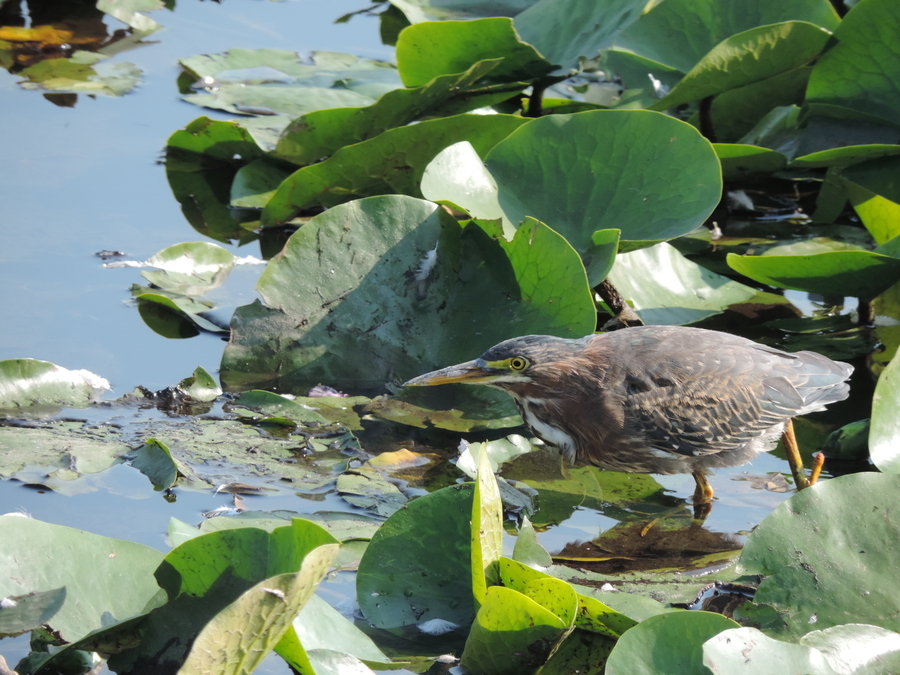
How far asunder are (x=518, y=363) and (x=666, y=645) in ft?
5.75

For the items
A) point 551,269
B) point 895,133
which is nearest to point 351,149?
point 551,269

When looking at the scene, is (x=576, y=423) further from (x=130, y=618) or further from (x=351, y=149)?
Result: (x=130, y=618)

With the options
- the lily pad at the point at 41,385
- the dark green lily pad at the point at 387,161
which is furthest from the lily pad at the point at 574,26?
the lily pad at the point at 41,385

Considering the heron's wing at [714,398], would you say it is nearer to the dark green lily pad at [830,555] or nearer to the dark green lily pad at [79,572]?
the dark green lily pad at [830,555]

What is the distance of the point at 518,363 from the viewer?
164 inches

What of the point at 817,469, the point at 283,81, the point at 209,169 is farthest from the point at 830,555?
the point at 283,81

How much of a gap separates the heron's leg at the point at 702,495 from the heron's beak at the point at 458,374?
1018 mm

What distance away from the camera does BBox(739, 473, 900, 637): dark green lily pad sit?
2.88m

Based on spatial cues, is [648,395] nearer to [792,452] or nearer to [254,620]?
[792,452]

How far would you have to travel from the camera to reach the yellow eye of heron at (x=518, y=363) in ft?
13.6

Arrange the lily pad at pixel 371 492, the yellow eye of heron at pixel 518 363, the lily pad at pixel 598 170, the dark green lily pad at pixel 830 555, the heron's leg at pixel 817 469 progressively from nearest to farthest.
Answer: the dark green lily pad at pixel 830 555
the lily pad at pixel 371 492
the heron's leg at pixel 817 469
the yellow eye of heron at pixel 518 363
the lily pad at pixel 598 170

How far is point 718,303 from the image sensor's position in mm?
5098

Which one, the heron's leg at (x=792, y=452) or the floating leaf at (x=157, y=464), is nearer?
the floating leaf at (x=157, y=464)

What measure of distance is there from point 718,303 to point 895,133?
5.30 feet
